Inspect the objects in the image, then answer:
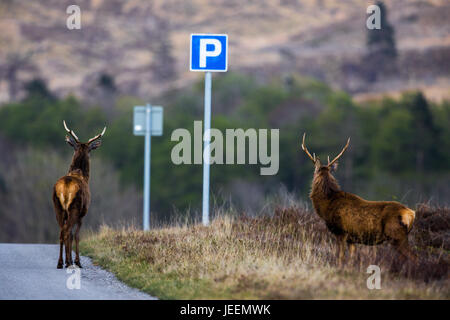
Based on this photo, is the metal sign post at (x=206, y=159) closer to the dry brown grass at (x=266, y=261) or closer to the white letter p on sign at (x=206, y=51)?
the dry brown grass at (x=266, y=261)

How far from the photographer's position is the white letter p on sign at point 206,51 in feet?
52.0

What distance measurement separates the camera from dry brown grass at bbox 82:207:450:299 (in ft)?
32.8

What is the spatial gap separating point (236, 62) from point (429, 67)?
147 ft

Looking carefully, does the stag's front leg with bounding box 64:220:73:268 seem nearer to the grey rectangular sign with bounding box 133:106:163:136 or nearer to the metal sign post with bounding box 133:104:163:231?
the metal sign post with bounding box 133:104:163:231

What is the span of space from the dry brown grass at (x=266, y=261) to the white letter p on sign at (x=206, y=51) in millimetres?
3297

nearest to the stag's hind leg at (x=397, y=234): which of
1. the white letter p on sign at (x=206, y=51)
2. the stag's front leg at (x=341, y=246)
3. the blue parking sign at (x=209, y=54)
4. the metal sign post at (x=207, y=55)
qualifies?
the stag's front leg at (x=341, y=246)

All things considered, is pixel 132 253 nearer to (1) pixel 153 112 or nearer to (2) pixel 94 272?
(2) pixel 94 272

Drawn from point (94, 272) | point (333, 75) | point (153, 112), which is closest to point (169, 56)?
point (333, 75)

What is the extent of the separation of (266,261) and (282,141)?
2966 inches

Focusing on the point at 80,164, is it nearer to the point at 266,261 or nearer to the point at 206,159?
the point at 206,159

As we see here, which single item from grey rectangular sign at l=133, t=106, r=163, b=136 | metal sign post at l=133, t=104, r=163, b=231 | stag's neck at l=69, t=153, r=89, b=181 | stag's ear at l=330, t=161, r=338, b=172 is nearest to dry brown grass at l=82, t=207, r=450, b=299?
stag's ear at l=330, t=161, r=338, b=172

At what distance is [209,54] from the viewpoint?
15.9m

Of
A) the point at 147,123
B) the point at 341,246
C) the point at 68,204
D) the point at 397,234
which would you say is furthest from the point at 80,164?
the point at 147,123

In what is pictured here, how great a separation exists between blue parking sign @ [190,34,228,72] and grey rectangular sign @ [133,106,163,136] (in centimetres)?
697
